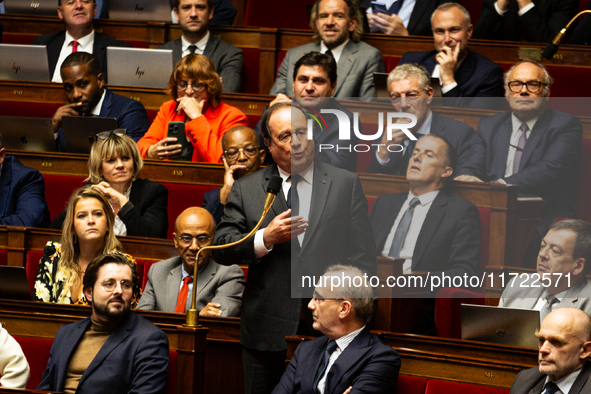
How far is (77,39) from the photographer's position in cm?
363

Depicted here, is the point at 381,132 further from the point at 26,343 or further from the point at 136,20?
the point at 136,20

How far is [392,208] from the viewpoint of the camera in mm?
1787

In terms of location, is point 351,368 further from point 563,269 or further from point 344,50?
point 344,50

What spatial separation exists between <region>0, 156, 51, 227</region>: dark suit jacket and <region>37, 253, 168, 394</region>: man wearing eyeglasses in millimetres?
834

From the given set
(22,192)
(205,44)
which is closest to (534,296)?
(22,192)

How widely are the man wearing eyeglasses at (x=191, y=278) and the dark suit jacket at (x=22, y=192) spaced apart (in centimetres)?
67

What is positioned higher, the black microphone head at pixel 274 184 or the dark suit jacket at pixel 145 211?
the black microphone head at pixel 274 184

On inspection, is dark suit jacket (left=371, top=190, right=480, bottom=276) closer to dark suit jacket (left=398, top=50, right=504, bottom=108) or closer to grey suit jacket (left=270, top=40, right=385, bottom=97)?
dark suit jacket (left=398, top=50, right=504, bottom=108)

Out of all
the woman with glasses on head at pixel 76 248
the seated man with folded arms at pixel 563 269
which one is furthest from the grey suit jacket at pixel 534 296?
the woman with glasses on head at pixel 76 248

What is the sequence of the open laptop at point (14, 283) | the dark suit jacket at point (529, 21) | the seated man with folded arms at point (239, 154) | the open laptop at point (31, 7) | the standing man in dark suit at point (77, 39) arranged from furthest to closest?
1. the open laptop at point (31, 7)
2. the standing man in dark suit at point (77, 39)
3. the dark suit jacket at point (529, 21)
4. the seated man with folded arms at point (239, 154)
5. the open laptop at point (14, 283)

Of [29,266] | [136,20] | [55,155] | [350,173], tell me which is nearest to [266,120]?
[350,173]

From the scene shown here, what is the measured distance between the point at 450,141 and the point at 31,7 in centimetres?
301

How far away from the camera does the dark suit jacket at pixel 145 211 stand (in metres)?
2.53

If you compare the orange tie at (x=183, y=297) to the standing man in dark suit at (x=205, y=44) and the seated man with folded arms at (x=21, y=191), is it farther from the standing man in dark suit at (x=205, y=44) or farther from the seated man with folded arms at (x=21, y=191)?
the standing man in dark suit at (x=205, y=44)
